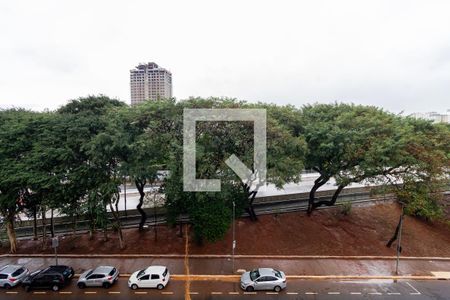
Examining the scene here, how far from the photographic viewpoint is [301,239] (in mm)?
18969

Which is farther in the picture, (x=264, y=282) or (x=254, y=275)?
(x=254, y=275)

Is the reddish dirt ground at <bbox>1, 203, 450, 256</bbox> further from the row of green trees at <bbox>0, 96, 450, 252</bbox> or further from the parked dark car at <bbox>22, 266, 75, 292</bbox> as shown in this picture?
the parked dark car at <bbox>22, 266, 75, 292</bbox>

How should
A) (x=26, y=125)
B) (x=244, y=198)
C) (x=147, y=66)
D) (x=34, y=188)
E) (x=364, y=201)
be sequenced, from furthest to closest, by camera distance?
(x=147, y=66), (x=364, y=201), (x=244, y=198), (x=26, y=125), (x=34, y=188)

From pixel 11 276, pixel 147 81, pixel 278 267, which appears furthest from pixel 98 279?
pixel 147 81

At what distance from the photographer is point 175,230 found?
1991cm

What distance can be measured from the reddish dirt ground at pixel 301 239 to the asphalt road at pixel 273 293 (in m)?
3.35

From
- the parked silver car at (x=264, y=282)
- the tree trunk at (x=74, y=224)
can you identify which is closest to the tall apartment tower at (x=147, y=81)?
the tree trunk at (x=74, y=224)

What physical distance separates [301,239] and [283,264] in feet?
10.8

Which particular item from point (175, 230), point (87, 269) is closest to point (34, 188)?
point (87, 269)

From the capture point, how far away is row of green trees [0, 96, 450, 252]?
49.6ft

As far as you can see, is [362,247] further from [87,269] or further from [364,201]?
[87,269]

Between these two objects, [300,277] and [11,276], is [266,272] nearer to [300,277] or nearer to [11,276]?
[300,277]

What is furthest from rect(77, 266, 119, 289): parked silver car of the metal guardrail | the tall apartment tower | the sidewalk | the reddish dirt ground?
the tall apartment tower

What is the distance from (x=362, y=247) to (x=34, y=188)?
19.9 m
